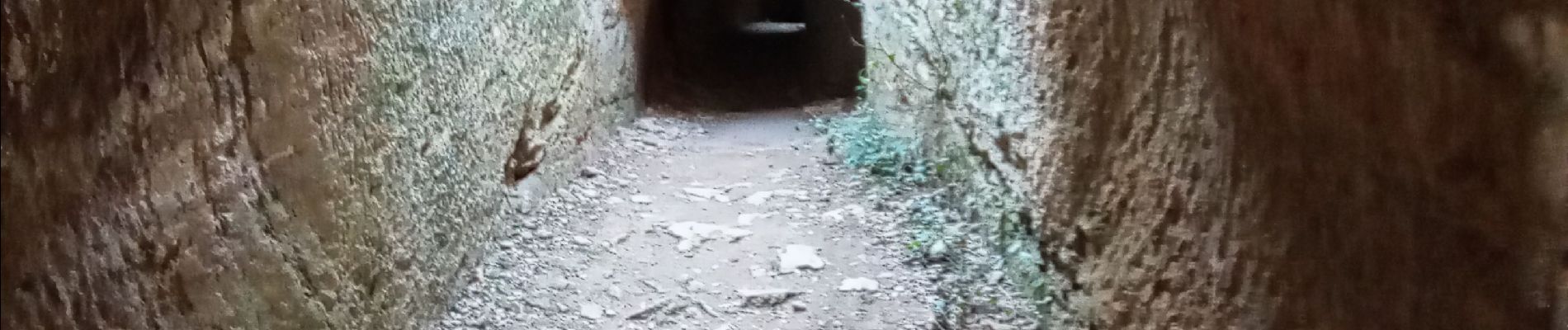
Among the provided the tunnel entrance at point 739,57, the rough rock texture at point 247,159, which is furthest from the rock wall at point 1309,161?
the tunnel entrance at point 739,57

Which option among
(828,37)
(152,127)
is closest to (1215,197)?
(152,127)

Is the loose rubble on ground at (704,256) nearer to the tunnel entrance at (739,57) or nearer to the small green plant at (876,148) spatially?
the small green plant at (876,148)

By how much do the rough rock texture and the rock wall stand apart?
1.02 metres

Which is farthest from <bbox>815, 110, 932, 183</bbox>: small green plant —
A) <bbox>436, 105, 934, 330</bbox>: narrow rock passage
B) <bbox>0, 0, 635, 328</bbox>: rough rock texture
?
<bbox>0, 0, 635, 328</bbox>: rough rock texture

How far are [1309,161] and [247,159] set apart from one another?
114 cm

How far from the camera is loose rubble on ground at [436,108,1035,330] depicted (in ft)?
5.75

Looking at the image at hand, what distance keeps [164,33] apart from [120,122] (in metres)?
0.11

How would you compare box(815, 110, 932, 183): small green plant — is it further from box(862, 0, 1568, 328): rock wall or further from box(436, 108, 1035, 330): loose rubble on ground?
box(862, 0, 1568, 328): rock wall

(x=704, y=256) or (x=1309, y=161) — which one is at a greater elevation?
(x=1309, y=161)

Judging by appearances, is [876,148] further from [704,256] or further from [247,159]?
[247,159]

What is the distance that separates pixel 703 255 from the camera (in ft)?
6.77

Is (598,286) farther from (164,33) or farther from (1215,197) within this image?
(1215,197)

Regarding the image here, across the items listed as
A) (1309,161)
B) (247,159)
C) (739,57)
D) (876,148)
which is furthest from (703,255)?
(739,57)

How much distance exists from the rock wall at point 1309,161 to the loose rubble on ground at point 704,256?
583 millimetres
